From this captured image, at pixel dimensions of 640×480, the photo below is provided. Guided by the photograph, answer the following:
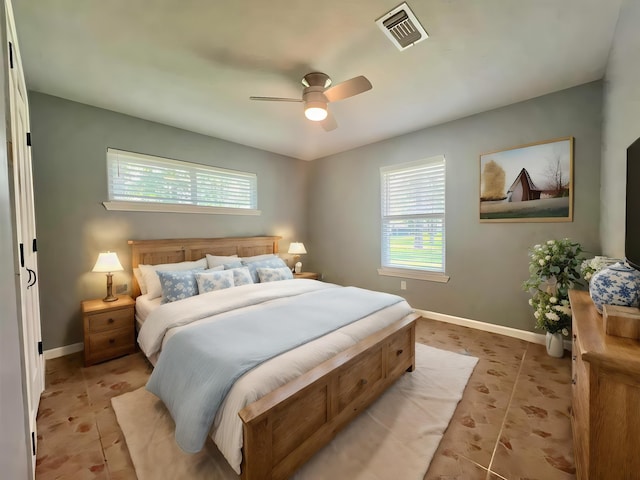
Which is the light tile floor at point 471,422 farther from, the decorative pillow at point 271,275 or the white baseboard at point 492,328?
the decorative pillow at point 271,275

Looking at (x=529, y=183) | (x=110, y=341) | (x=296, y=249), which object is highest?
(x=529, y=183)

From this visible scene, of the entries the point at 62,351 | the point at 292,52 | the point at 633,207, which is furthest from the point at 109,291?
the point at 633,207

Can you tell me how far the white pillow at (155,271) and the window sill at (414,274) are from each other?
2.67 meters

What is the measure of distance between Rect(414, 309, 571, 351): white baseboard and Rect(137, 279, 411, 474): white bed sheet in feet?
7.02

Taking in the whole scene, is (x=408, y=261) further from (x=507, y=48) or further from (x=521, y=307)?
(x=507, y=48)

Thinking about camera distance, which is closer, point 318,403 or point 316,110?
point 318,403

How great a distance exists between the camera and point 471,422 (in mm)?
1846

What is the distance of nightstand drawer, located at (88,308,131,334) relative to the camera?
Answer: 260 centimetres

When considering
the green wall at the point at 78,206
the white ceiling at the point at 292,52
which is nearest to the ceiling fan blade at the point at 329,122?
the white ceiling at the point at 292,52

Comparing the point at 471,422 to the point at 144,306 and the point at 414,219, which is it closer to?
the point at 414,219

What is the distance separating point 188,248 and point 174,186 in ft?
2.73

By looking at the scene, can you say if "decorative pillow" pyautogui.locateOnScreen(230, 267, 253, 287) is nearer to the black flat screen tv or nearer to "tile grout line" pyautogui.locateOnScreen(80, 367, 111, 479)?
"tile grout line" pyautogui.locateOnScreen(80, 367, 111, 479)

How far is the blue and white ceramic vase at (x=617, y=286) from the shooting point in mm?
1234

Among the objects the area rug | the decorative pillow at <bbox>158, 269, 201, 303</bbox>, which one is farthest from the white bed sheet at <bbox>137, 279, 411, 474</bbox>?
the decorative pillow at <bbox>158, 269, 201, 303</bbox>
